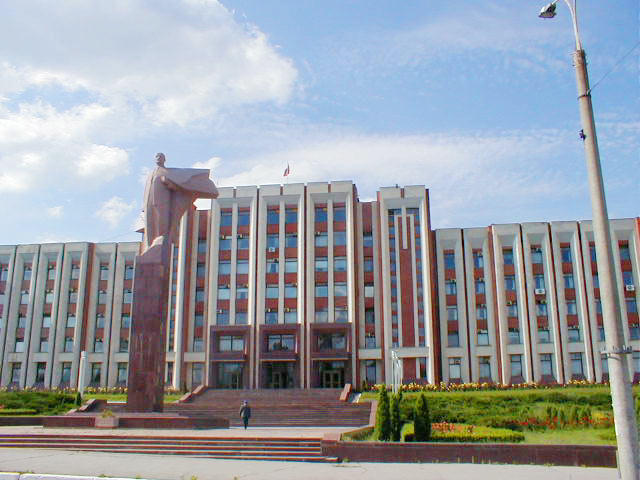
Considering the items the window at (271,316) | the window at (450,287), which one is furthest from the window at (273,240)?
the window at (450,287)

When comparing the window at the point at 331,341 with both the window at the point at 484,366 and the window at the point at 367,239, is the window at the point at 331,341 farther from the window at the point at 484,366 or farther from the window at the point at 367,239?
the window at the point at 484,366

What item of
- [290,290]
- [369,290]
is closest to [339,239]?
[369,290]

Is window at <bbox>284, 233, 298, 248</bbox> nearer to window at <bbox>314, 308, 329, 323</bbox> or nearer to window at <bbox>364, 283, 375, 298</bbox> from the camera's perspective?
window at <bbox>314, 308, 329, 323</bbox>

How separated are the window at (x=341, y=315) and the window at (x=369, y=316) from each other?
4.88 feet

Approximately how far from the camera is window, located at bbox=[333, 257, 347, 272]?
132 ft

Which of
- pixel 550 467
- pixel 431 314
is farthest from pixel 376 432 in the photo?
pixel 431 314

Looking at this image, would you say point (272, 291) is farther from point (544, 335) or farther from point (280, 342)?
point (544, 335)

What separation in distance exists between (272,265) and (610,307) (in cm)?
3549

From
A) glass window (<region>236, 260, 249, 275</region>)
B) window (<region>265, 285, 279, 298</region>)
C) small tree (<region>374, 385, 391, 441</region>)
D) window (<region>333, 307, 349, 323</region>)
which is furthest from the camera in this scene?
glass window (<region>236, 260, 249, 275</region>)

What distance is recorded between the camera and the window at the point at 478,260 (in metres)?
41.9

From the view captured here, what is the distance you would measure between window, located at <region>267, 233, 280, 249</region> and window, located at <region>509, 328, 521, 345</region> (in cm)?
1720

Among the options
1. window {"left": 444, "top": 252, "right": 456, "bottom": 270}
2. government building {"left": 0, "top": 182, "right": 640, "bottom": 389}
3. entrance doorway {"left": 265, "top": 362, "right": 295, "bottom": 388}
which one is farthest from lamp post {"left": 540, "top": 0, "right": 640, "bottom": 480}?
window {"left": 444, "top": 252, "right": 456, "bottom": 270}

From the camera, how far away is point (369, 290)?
1602 inches

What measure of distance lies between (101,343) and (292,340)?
612 inches
